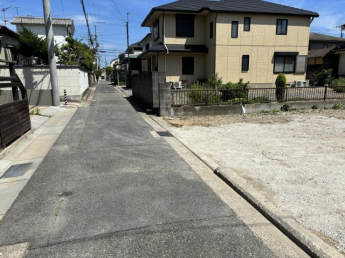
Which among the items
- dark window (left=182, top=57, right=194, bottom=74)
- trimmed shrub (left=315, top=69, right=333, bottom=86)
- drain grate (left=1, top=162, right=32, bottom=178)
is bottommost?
drain grate (left=1, top=162, right=32, bottom=178)

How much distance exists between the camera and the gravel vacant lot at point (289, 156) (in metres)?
3.38

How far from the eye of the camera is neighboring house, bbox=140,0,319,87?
65.1ft

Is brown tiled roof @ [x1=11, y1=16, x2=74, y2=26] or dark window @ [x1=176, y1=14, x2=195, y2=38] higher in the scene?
brown tiled roof @ [x1=11, y1=16, x2=74, y2=26]

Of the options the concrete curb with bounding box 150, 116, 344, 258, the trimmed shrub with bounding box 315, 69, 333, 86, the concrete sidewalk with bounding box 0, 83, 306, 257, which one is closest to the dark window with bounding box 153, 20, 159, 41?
the trimmed shrub with bounding box 315, 69, 333, 86

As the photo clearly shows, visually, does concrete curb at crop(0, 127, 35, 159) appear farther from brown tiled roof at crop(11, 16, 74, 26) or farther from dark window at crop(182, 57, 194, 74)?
brown tiled roof at crop(11, 16, 74, 26)

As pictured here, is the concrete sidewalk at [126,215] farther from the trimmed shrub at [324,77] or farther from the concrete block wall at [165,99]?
the trimmed shrub at [324,77]

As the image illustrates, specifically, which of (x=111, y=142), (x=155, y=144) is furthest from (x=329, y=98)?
(x=111, y=142)

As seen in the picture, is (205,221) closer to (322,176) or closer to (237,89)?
(322,176)

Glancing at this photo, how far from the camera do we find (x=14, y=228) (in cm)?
304

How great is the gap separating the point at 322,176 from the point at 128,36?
119 feet

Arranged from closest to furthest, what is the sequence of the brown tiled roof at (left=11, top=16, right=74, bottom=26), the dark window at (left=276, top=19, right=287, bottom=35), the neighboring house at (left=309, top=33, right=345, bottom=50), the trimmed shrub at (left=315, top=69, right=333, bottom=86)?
the dark window at (left=276, top=19, right=287, bottom=35), the trimmed shrub at (left=315, top=69, right=333, bottom=86), the brown tiled roof at (left=11, top=16, right=74, bottom=26), the neighboring house at (left=309, top=33, right=345, bottom=50)

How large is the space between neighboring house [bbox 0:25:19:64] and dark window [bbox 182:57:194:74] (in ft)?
44.3

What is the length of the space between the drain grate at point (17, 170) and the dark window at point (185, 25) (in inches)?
720

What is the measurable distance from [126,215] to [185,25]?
20.4 m
